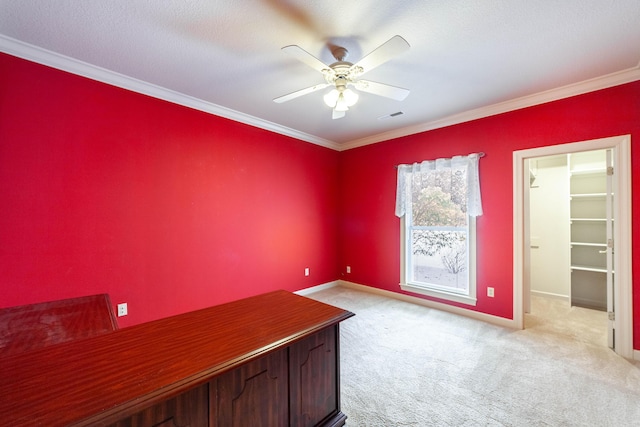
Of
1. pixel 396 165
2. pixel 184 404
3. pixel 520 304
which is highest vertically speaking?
pixel 396 165

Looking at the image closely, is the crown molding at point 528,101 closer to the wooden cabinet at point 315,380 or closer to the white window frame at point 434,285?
the white window frame at point 434,285

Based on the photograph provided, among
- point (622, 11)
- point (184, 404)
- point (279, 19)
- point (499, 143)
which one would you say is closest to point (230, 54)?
point (279, 19)

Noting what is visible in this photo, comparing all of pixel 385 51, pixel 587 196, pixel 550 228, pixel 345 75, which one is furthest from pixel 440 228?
pixel 385 51

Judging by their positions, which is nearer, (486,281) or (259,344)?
(259,344)

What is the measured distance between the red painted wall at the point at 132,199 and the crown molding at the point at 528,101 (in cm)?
180

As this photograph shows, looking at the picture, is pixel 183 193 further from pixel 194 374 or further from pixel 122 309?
pixel 194 374

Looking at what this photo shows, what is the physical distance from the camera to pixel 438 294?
3566 mm

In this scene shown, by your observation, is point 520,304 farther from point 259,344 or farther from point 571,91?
point 259,344

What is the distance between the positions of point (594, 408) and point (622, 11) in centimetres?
256

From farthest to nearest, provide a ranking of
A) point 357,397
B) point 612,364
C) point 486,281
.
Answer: point 486,281
point 612,364
point 357,397

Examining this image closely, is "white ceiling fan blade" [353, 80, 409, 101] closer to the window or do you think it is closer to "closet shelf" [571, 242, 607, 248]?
the window

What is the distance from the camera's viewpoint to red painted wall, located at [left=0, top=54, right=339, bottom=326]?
203 cm

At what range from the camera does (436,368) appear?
7.25ft

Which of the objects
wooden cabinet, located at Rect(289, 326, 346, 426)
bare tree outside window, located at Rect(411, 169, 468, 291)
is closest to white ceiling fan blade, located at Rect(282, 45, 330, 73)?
wooden cabinet, located at Rect(289, 326, 346, 426)
